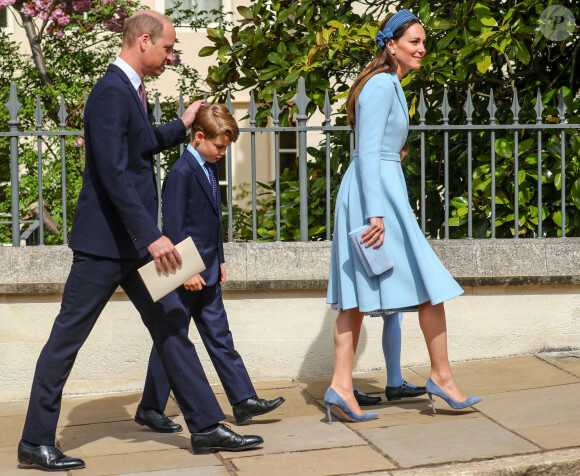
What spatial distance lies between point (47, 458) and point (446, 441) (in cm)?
173

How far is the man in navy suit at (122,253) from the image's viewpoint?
3.67 m

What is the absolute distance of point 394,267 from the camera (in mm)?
4273

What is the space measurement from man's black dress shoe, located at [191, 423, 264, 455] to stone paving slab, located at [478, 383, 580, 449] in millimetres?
1264

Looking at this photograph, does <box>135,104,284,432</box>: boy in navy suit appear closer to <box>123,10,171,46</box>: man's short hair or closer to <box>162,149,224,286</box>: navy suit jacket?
<box>162,149,224,286</box>: navy suit jacket

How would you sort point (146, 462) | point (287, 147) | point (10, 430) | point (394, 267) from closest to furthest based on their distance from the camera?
point (146, 462) < point (394, 267) < point (10, 430) < point (287, 147)

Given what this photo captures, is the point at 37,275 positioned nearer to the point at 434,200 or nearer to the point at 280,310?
the point at 280,310

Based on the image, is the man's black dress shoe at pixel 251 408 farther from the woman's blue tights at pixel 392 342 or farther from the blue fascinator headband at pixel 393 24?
the blue fascinator headband at pixel 393 24

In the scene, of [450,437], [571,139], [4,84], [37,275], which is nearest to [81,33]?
[4,84]

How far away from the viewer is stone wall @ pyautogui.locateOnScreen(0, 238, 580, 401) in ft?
17.3

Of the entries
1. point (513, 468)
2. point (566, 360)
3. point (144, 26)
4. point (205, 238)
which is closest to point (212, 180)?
point (205, 238)

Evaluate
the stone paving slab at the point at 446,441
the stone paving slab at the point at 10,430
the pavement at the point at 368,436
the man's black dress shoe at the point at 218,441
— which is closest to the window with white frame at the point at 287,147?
the pavement at the point at 368,436

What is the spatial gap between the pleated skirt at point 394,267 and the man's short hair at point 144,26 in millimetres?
1191

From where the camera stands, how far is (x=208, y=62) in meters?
13.3

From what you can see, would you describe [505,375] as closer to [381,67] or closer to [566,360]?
[566,360]
